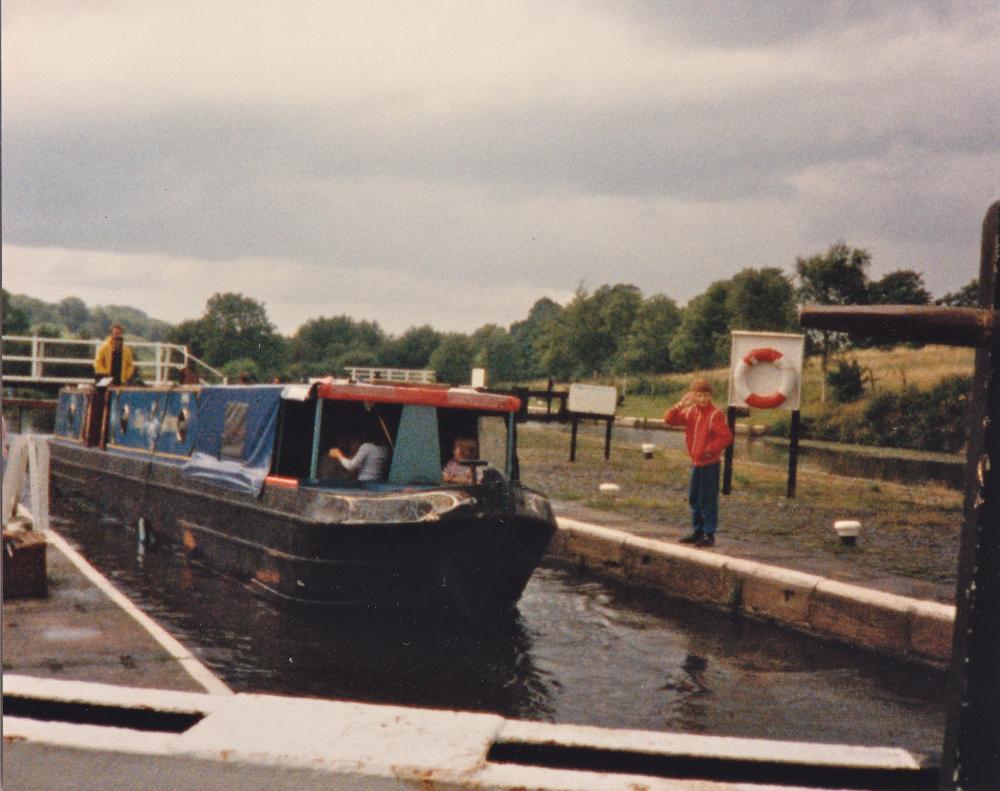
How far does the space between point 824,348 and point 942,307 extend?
140ft

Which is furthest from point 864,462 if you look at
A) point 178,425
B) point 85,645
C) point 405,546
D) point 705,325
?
point 705,325

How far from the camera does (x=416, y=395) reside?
33.5 ft

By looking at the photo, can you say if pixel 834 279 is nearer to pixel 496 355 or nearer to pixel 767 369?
pixel 767 369

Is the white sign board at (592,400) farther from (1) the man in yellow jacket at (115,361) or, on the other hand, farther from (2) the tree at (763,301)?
(2) the tree at (763,301)

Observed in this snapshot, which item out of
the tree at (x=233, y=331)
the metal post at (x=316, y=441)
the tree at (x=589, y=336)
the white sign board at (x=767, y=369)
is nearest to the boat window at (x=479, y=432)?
the metal post at (x=316, y=441)

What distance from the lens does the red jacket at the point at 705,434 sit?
1115 centimetres

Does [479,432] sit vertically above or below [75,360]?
below

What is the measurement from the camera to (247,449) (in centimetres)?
1136

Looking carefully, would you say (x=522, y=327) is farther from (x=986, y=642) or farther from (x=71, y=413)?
(x=986, y=642)

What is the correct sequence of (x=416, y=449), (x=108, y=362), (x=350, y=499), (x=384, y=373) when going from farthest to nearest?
1. (x=384, y=373)
2. (x=108, y=362)
3. (x=416, y=449)
4. (x=350, y=499)

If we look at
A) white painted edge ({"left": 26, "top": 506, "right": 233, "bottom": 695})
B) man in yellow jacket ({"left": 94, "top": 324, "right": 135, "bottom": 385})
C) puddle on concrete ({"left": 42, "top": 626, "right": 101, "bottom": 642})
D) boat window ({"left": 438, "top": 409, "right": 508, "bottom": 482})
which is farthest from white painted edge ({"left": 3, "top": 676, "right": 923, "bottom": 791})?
man in yellow jacket ({"left": 94, "top": 324, "right": 135, "bottom": 385})

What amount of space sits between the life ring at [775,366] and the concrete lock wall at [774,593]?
4408 mm

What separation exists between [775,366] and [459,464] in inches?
274

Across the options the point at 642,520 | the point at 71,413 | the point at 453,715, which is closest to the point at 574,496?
the point at 642,520
